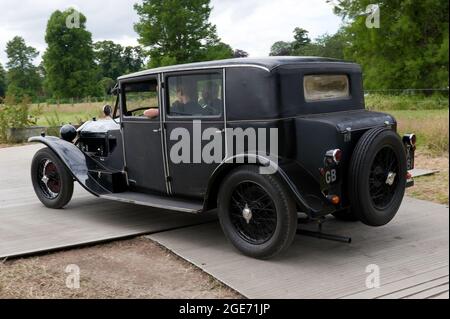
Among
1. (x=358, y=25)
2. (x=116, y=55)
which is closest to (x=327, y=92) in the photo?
(x=358, y=25)

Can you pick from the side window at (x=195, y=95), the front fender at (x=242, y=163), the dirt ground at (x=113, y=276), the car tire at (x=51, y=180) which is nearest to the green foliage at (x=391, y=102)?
the side window at (x=195, y=95)

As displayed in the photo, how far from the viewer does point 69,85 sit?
44188mm

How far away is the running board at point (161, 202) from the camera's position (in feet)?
16.1

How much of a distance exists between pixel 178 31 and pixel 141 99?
29.2 meters

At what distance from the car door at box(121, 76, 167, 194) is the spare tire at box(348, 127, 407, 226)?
2.06 m

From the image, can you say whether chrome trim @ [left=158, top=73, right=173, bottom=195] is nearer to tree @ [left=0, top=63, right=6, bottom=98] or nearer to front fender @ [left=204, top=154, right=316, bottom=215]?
front fender @ [left=204, top=154, right=316, bottom=215]

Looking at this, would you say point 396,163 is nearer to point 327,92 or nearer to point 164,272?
point 327,92

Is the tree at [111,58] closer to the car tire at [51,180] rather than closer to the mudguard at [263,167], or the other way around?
the car tire at [51,180]

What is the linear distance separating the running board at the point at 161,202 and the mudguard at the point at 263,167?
273 millimetres

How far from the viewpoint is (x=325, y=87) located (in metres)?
4.96

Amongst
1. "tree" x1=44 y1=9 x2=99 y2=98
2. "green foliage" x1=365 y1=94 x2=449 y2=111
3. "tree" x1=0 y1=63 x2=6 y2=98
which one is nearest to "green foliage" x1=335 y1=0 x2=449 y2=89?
"green foliage" x1=365 y1=94 x2=449 y2=111

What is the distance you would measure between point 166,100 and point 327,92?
64.3 inches

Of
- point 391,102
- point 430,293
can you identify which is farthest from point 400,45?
point 430,293
